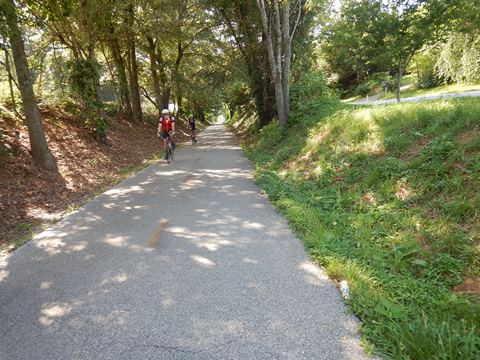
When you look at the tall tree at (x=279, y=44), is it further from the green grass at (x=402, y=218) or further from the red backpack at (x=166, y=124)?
the green grass at (x=402, y=218)

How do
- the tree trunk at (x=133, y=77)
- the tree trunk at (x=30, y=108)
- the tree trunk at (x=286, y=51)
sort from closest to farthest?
the tree trunk at (x=30, y=108)
the tree trunk at (x=286, y=51)
the tree trunk at (x=133, y=77)

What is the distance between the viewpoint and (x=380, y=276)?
345 centimetres

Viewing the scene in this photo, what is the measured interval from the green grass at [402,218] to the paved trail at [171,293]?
351 mm

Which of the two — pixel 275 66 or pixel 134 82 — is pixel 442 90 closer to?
pixel 275 66

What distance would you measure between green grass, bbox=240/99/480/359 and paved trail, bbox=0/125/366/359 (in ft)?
1.15

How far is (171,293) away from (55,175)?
713 centimetres

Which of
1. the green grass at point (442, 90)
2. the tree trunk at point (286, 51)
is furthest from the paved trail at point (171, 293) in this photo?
the green grass at point (442, 90)

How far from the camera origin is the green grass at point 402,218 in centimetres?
264

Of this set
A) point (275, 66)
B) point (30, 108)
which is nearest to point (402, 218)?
point (30, 108)

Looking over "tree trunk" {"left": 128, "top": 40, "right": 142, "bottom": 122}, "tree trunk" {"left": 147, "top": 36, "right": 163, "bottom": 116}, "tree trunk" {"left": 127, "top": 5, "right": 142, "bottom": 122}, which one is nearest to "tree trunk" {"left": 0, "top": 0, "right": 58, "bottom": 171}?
"tree trunk" {"left": 127, "top": 5, "right": 142, "bottom": 122}

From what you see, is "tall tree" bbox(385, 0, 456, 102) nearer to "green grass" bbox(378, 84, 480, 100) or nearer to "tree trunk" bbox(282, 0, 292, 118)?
"green grass" bbox(378, 84, 480, 100)

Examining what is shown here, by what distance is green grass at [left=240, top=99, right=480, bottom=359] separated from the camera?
2643mm

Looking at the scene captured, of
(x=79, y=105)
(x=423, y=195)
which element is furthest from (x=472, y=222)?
(x=79, y=105)

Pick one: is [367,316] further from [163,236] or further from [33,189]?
[33,189]
